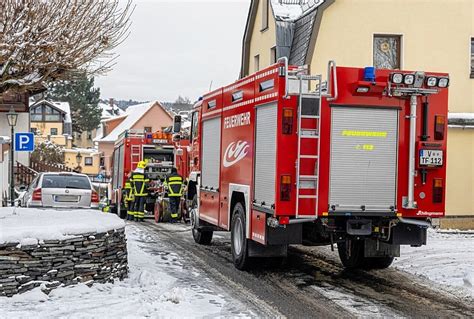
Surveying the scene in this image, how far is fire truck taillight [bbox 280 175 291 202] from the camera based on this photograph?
9.49 m

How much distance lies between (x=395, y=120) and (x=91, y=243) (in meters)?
4.45

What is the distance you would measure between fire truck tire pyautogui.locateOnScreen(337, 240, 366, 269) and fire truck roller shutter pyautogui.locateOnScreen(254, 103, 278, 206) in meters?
1.94

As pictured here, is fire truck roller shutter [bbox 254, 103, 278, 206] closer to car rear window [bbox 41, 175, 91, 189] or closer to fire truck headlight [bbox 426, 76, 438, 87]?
fire truck headlight [bbox 426, 76, 438, 87]

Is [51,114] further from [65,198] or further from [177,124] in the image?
[177,124]

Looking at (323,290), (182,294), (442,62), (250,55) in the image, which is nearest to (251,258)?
(323,290)

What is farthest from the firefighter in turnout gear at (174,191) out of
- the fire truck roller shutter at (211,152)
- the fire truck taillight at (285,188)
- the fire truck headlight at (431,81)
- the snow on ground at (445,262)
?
the fire truck headlight at (431,81)

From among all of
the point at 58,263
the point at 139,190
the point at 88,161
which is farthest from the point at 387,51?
the point at 88,161

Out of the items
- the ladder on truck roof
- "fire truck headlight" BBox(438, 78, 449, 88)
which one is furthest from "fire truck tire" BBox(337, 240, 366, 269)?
"fire truck headlight" BBox(438, 78, 449, 88)

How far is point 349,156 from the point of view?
9.66 meters

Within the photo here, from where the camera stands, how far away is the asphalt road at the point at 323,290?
27.0 feet

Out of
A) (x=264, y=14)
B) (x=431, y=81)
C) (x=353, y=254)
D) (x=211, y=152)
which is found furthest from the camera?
(x=264, y=14)

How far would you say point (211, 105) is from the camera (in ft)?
44.5

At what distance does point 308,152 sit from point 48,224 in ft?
11.6

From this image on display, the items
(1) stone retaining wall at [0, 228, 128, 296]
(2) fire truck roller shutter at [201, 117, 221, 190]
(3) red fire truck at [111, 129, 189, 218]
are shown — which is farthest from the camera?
(3) red fire truck at [111, 129, 189, 218]
